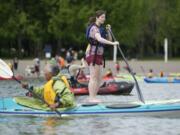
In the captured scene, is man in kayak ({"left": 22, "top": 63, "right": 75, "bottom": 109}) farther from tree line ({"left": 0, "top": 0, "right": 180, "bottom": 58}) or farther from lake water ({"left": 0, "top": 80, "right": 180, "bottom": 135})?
tree line ({"left": 0, "top": 0, "right": 180, "bottom": 58})

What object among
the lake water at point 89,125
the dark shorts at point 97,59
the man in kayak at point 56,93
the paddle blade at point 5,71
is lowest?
the lake water at point 89,125

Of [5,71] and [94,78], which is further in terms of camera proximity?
[94,78]

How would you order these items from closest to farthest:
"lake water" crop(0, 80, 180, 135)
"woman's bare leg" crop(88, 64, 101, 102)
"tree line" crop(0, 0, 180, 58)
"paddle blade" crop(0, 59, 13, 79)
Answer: "lake water" crop(0, 80, 180, 135)
"paddle blade" crop(0, 59, 13, 79)
"woman's bare leg" crop(88, 64, 101, 102)
"tree line" crop(0, 0, 180, 58)

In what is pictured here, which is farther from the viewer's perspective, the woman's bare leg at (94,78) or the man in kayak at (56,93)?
the woman's bare leg at (94,78)

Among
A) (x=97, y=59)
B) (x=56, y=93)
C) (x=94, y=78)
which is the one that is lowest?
(x=56, y=93)

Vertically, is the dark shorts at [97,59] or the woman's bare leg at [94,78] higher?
the dark shorts at [97,59]

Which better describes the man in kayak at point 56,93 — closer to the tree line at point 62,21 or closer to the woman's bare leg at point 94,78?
the woman's bare leg at point 94,78

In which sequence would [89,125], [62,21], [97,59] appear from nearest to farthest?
[89,125] < [97,59] < [62,21]

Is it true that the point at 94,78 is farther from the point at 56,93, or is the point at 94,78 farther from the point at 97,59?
the point at 56,93

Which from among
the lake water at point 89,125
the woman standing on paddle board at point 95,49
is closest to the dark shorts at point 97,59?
the woman standing on paddle board at point 95,49

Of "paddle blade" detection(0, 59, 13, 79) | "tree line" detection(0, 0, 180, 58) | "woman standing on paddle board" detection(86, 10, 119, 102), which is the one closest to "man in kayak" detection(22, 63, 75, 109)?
"paddle blade" detection(0, 59, 13, 79)

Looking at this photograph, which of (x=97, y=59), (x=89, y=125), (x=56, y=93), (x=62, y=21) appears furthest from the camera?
(x=62, y=21)

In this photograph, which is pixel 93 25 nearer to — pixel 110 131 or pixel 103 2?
pixel 110 131

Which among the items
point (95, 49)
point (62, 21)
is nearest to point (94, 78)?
point (95, 49)
